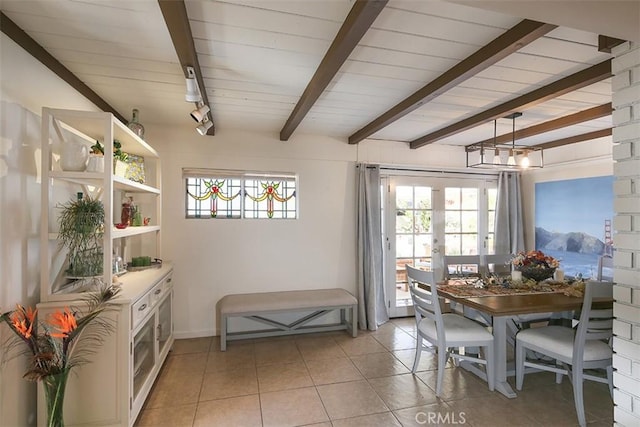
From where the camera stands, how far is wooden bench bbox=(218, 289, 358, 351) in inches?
121

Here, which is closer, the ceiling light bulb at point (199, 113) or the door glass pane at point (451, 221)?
the ceiling light bulb at point (199, 113)

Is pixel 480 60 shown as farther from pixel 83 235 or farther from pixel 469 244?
pixel 469 244

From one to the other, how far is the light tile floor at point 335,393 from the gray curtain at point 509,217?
2117 mm

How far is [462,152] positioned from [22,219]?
Result: 15.3 ft

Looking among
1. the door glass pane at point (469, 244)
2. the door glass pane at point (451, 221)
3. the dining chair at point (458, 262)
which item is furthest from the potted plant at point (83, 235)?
the door glass pane at point (469, 244)

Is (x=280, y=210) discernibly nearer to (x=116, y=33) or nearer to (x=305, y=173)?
(x=305, y=173)

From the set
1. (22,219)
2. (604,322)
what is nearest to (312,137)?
(22,219)

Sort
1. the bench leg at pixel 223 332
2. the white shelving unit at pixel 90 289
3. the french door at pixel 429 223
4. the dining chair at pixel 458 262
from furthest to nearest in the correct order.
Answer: the french door at pixel 429 223 → the dining chair at pixel 458 262 → the bench leg at pixel 223 332 → the white shelving unit at pixel 90 289

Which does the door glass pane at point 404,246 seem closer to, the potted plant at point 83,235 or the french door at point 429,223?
the french door at point 429,223

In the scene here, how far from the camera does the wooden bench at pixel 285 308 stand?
3.07 meters

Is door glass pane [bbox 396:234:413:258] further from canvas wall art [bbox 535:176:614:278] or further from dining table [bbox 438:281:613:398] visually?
canvas wall art [bbox 535:176:614:278]

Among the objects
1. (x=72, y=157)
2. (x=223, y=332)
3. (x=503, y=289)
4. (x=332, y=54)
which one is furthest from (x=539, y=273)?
(x=72, y=157)

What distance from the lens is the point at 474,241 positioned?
174 inches

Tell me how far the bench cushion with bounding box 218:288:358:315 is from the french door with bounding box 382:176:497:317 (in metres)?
1.04
